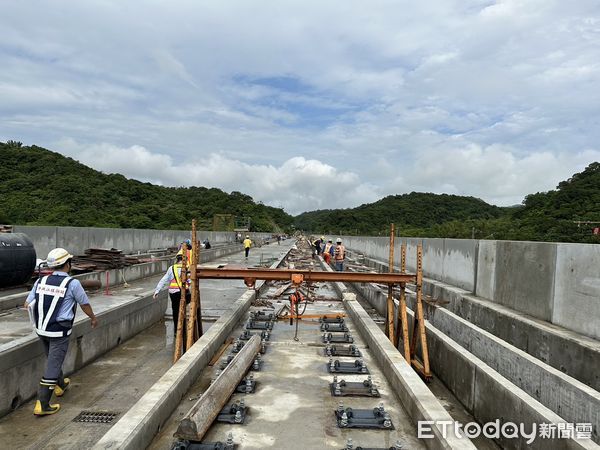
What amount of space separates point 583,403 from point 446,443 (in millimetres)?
2508

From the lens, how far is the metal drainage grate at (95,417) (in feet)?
19.6

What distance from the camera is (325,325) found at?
32.9 feet

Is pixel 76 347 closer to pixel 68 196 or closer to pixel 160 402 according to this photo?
pixel 160 402

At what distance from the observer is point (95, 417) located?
19.9 ft

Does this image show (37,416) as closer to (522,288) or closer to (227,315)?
(227,315)

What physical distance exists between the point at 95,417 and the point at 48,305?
1.75 meters

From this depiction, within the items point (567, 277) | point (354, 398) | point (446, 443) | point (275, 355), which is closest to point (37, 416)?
point (275, 355)

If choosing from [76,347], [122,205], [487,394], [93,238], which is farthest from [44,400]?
[122,205]

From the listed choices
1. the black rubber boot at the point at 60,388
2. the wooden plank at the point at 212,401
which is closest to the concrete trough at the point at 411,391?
the wooden plank at the point at 212,401

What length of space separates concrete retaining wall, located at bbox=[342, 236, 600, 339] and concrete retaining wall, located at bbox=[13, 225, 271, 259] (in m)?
14.0

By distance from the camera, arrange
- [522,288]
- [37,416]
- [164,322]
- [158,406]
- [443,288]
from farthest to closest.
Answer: [443,288] → [164,322] → [522,288] → [37,416] → [158,406]

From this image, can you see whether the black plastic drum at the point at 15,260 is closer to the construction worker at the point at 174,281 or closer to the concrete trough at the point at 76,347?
the concrete trough at the point at 76,347

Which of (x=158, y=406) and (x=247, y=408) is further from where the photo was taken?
(x=247, y=408)

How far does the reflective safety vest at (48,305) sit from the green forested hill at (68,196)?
32251 mm
